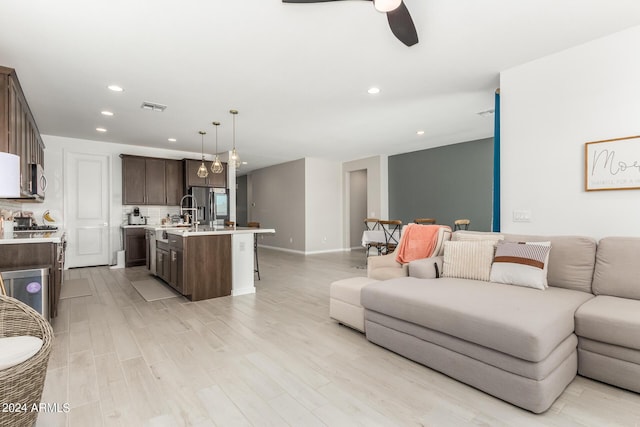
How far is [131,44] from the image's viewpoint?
8.96 feet

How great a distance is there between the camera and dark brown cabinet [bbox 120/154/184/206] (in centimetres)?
647

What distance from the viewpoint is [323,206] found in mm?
8742

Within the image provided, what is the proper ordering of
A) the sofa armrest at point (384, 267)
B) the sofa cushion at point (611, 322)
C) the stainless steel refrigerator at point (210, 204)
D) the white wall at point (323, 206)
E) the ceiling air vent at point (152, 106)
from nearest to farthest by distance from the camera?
the sofa cushion at point (611, 322) < the sofa armrest at point (384, 267) < the ceiling air vent at point (152, 106) < the stainless steel refrigerator at point (210, 204) < the white wall at point (323, 206)

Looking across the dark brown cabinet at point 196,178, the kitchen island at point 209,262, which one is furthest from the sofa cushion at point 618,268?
the dark brown cabinet at point 196,178

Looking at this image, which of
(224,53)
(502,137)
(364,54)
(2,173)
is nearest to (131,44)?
(224,53)

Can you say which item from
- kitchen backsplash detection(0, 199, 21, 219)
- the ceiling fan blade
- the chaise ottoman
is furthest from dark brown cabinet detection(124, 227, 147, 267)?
the ceiling fan blade

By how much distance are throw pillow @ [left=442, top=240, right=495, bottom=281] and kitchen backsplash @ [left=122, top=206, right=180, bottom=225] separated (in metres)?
6.25

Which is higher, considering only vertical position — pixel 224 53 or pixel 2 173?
pixel 224 53

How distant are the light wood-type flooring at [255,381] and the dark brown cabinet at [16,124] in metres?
1.84

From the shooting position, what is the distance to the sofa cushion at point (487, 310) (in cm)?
174

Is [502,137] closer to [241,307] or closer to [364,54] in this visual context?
[364,54]

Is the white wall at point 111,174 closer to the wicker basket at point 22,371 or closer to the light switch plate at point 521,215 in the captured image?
the wicker basket at point 22,371

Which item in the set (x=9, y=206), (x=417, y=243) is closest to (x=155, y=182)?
(x=9, y=206)

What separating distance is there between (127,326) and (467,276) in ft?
10.7
